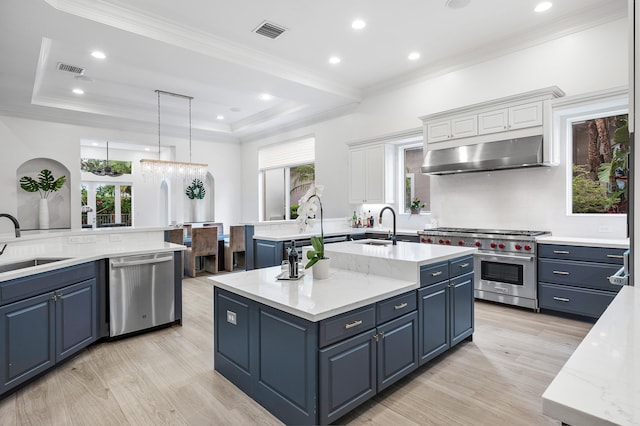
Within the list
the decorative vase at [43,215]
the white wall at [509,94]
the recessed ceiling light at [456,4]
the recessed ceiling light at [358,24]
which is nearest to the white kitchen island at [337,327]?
the white wall at [509,94]

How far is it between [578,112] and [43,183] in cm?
902

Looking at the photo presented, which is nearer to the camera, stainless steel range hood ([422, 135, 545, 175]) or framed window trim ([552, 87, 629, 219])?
framed window trim ([552, 87, 629, 219])

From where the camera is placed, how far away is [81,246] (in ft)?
12.1

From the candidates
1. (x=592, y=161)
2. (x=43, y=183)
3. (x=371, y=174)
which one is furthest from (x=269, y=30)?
(x=43, y=183)

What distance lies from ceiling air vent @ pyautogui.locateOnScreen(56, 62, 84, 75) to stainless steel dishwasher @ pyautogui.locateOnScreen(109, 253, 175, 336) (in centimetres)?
375

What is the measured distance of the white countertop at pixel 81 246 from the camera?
9.65 ft

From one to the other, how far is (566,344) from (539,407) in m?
1.30

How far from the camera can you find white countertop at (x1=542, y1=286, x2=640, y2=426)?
2.25 ft

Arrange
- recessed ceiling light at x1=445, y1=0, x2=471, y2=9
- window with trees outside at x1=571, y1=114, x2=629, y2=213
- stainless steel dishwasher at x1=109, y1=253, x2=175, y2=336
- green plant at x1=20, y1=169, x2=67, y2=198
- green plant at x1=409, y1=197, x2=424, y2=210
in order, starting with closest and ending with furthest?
stainless steel dishwasher at x1=109, y1=253, x2=175, y2=336, recessed ceiling light at x1=445, y1=0, x2=471, y2=9, window with trees outside at x1=571, y1=114, x2=629, y2=213, green plant at x1=409, y1=197, x2=424, y2=210, green plant at x1=20, y1=169, x2=67, y2=198

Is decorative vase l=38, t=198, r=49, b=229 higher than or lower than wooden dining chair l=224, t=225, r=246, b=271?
higher

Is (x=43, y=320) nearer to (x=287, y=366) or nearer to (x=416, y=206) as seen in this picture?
(x=287, y=366)

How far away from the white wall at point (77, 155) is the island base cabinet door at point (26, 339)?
4850 mm

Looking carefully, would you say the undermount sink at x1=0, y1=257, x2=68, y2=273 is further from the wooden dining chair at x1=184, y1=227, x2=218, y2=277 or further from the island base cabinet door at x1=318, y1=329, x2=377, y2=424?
the wooden dining chair at x1=184, y1=227, x2=218, y2=277

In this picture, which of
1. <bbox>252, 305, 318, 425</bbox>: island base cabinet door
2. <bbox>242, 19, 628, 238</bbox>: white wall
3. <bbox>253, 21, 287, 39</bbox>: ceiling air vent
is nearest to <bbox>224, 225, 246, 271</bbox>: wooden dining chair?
<bbox>242, 19, 628, 238</bbox>: white wall
